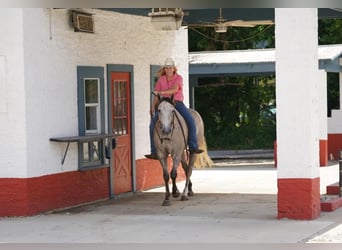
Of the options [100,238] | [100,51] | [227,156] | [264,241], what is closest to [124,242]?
[100,238]

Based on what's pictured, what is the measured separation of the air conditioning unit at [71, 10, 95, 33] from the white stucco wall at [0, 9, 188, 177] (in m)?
0.10

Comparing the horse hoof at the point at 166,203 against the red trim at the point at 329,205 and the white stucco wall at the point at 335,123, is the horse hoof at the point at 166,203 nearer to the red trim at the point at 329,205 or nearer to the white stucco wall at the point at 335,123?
the red trim at the point at 329,205

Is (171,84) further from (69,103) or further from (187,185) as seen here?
(187,185)

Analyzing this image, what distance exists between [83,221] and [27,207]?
954 mm

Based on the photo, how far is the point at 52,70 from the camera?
573 inches

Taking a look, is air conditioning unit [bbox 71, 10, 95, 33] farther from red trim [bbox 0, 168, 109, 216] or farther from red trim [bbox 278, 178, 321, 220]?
red trim [bbox 278, 178, 321, 220]

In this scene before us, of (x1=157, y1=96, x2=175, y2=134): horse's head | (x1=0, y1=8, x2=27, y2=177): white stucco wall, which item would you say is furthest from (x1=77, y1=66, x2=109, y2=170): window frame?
(x1=0, y1=8, x2=27, y2=177): white stucco wall

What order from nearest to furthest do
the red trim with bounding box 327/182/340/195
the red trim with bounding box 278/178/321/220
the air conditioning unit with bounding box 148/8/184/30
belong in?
1. the red trim with bounding box 278/178/321/220
2. the red trim with bounding box 327/182/340/195
3. the air conditioning unit with bounding box 148/8/184/30

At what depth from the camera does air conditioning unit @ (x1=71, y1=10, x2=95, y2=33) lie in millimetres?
15203

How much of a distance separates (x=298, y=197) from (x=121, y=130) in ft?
17.5

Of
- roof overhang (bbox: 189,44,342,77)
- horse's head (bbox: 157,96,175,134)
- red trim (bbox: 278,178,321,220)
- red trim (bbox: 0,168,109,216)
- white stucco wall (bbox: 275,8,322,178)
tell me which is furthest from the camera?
roof overhang (bbox: 189,44,342,77)

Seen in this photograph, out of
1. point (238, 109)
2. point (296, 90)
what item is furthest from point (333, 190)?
point (238, 109)

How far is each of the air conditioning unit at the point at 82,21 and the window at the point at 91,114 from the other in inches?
25.3

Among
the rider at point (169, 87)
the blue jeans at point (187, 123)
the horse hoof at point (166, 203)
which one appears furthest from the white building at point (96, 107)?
the horse hoof at point (166, 203)
